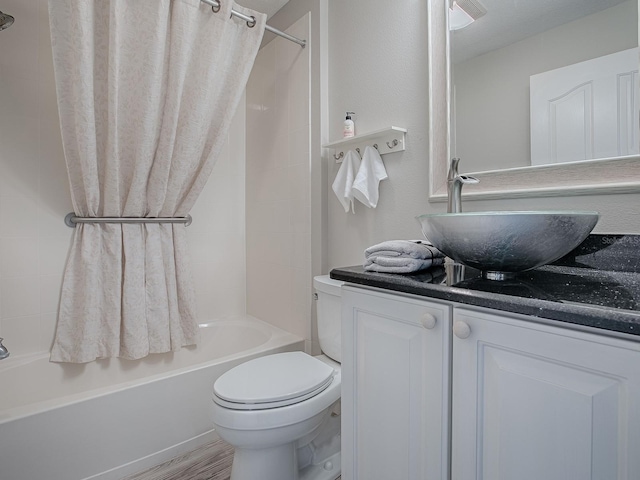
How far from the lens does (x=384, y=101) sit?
162cm

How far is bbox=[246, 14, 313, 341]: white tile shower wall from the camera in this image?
2033 mm

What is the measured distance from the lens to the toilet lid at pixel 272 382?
1.21 meters

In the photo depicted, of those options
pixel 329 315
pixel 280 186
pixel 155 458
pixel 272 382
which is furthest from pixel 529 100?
pixel 155 458

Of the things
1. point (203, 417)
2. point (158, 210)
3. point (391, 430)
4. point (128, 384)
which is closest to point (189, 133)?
point (158, 210)

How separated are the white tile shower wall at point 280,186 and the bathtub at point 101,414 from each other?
0.34 metres

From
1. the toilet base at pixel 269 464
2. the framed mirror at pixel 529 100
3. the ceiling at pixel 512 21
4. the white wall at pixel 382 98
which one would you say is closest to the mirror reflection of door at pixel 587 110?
the framed mirror at pixel 529 100

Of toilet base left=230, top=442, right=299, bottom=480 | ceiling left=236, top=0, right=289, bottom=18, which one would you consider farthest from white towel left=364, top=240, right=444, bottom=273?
ceiling left=236, top=0, right=289, bottom=18

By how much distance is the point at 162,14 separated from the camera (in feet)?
5.10

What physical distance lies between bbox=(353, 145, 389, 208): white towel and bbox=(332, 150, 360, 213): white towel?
2.4 inches

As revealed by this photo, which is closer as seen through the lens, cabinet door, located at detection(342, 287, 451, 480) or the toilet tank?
cabinet door, located at detection(342, 287, 451, 480)

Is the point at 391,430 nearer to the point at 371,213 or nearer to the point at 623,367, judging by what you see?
the point at 623,367

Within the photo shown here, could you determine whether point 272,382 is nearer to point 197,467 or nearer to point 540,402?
point 197,467

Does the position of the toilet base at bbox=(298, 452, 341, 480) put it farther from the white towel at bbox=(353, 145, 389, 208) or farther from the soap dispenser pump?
the soap dispenser pump

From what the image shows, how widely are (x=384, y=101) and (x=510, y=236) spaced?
42.6 inches
